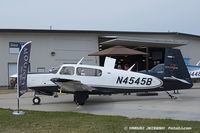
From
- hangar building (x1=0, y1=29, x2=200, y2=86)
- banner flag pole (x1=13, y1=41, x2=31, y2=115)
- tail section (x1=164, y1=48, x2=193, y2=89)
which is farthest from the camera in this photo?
hangar building (x1=0, y1=29, x2=200, y2=86)

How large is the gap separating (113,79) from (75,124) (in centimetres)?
813

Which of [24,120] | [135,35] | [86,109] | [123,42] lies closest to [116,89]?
[86,109]

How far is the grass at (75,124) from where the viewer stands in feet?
34.9

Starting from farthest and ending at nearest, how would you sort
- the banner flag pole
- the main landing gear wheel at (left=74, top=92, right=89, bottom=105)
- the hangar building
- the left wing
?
the hangar building → the main landing gear wheel at (left=74, top=92, right=89, bottom=105) → the left wing → the banner flag pole

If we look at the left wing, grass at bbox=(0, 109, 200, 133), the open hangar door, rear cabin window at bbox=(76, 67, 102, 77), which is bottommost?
grass at bbox=(0, 109, 200, 133)

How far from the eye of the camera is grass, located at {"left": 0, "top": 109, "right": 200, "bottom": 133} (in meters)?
10.6

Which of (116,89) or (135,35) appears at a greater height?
(135,35)

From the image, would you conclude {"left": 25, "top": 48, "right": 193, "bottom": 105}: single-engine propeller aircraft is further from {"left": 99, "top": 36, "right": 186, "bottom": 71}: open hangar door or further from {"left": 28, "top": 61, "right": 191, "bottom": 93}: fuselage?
{"left": 99, "top": 36, "right": 186, "bottom": 71}: open hangar door

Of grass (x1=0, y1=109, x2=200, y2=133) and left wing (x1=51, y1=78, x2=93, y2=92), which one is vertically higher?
left wing (x1=51, y1=78, x2=93, y2=92)

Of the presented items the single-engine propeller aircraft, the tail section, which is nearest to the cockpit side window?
the single-engine propeller aircraft

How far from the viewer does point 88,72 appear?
1962 centimetres

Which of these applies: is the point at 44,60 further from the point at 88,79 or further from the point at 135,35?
the point at 88,79

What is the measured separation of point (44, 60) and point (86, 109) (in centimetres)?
2549

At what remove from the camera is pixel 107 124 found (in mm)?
11391
